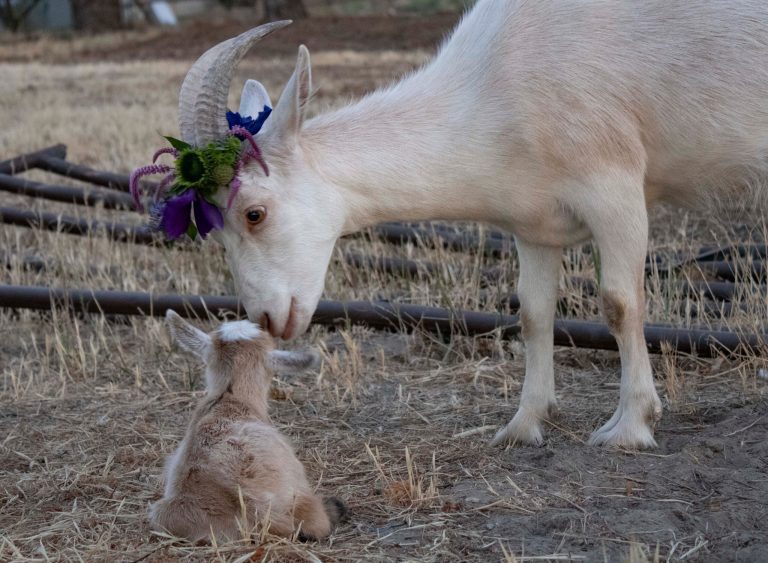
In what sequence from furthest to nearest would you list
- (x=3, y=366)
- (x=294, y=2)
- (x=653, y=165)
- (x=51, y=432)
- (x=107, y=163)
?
(x=294, y=2)
(x=107, y=163)
(x=3, y=366)
(x=51, y=432)
(x=653, y=165)

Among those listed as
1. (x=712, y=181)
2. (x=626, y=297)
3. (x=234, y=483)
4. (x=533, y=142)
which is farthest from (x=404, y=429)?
(x=712, y=181)

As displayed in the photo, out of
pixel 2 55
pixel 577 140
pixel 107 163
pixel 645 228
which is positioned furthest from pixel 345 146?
pixel 2 55

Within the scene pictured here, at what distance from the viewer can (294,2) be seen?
3266cm

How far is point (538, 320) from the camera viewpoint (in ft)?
18.1

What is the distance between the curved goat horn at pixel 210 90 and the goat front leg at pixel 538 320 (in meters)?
1.51

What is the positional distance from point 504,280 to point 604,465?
2.66m

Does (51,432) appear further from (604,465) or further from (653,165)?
(653,165)

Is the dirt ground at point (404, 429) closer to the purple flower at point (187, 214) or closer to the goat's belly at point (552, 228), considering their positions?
the goat's belly at point (552, 228)

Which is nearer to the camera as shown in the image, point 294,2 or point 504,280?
point 504,280

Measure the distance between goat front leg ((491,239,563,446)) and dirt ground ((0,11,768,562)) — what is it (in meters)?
0.14

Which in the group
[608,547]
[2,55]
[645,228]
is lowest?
[2,55]

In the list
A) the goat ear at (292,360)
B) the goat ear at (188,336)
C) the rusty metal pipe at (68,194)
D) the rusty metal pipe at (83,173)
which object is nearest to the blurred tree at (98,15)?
the rusty metal pipe at (83,173)

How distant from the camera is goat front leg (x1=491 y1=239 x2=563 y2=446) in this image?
17.9ft

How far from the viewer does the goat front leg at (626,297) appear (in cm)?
498
